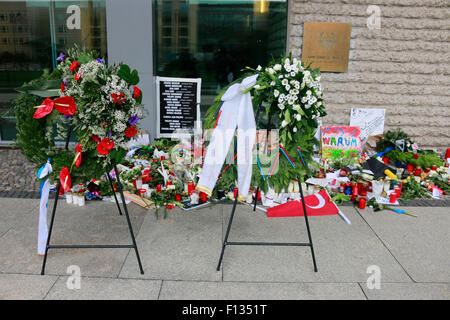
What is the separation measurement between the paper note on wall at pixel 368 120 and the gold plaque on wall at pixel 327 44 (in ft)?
2.72

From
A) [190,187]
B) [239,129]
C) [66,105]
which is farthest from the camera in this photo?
[190,187]

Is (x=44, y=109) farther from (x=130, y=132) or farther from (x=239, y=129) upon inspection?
(x=239, y=129)

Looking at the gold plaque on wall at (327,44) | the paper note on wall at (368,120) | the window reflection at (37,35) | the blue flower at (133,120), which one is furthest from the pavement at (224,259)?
the window reflection at (37,35)

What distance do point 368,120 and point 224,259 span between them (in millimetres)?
4598

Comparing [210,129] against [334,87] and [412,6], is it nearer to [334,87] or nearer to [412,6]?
[334,87]

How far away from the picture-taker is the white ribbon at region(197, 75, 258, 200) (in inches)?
132

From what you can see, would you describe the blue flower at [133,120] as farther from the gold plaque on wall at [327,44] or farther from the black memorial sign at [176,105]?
the gold plaque on wall at [327,44]

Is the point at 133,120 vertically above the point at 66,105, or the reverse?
the point at 66,105

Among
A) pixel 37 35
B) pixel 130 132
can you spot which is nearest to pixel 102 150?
pixel 130 132

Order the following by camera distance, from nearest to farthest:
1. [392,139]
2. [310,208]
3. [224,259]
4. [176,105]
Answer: [224,259] < [310,208] < [392,139] < [176,105]

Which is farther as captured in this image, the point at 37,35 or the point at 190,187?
the point at 37,35

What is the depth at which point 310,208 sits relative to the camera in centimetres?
474

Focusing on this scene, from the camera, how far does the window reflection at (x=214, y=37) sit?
22.7 ft
